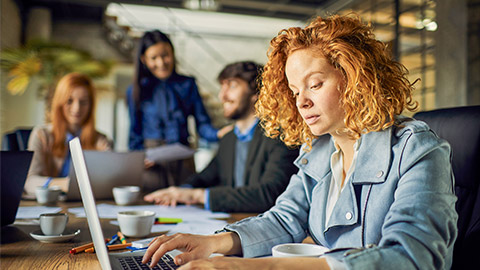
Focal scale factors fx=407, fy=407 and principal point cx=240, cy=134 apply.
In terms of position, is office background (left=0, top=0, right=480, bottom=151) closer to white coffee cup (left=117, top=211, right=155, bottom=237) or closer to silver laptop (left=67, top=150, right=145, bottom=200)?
silver laptop (left=67, top=150, right=145, bottom=200)

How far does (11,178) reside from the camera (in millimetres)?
1240

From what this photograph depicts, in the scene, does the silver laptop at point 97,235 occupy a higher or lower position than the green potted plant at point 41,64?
lower

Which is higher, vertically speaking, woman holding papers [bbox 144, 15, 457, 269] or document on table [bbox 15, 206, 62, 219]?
woman holding papers [bbox 144, 15, 457, 269]

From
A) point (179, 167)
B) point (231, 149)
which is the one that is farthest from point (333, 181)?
point (179, 167)

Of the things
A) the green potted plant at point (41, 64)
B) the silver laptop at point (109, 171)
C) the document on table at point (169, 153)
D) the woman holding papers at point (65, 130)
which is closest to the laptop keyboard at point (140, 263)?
the silver laptop at point (109, 171)

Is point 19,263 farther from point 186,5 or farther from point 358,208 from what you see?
point 186,5

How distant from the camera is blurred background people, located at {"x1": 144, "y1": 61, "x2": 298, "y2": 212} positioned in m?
1.58

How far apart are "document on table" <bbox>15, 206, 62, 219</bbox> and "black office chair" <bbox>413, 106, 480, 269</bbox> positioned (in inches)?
53.1

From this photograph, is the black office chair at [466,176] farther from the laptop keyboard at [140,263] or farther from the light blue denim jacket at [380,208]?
the laptop keyboard at [140,263]

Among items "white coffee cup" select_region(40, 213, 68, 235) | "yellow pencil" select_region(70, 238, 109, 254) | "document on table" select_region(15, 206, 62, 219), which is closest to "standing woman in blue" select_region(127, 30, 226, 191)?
"document on table" select_region(15, 206, 62, 219)

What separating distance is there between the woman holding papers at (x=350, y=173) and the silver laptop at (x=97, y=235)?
4cm

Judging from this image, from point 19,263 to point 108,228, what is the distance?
0.37 meters

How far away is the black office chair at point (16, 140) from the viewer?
2.42m

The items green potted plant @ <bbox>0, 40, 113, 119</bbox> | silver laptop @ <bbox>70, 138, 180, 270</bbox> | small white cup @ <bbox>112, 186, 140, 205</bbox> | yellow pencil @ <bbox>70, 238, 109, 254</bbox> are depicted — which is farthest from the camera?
green potted plant @ <bbox>0, 40, 113, 119</bbox>
